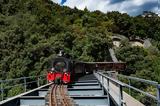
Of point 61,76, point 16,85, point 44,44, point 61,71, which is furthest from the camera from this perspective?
point 44,44

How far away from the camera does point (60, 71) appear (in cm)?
2702

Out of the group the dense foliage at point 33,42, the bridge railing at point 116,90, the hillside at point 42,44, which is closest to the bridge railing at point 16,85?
the dense foliage at point 33,42

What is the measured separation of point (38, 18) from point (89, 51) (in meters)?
12.3

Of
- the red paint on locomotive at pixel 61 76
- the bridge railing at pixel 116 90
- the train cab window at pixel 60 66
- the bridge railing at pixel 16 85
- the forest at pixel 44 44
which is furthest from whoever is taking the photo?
the forest at pixel 44 44

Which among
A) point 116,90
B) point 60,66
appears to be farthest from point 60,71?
point 116,90

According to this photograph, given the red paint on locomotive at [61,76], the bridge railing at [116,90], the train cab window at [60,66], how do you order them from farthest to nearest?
the train cab window at [60,66] < the red paint on locomotive at [61,76] < the bridge railing at [116,90]

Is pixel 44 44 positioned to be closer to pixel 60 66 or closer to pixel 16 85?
pixel 60 66

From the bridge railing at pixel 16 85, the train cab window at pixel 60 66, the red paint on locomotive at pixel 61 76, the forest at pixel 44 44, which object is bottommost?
the bridge railing at pixel 16 85

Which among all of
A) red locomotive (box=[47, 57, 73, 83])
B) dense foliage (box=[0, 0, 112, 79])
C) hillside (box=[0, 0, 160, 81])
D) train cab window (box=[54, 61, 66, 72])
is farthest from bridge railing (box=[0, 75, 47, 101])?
hillside (box=[0, 0, 160, 81])

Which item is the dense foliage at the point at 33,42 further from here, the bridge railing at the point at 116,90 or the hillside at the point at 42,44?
the bridge railing at the point at 116,90

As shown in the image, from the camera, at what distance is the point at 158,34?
12269 centimetres

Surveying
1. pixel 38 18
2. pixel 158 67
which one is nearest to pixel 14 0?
pixel 38 18

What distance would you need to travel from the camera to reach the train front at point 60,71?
1029 inches

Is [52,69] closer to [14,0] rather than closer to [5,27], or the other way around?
[5,27]
